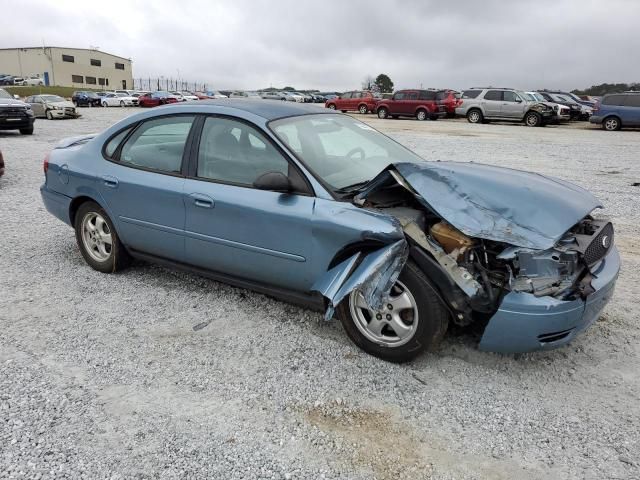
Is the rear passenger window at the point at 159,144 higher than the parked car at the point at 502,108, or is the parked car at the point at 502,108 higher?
the parked car at the point at 502,108

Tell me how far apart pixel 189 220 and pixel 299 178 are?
3.26 feet

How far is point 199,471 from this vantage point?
2365 mm

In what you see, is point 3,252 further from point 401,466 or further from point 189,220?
point 401,466

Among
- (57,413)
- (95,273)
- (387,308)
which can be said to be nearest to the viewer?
(57,413)

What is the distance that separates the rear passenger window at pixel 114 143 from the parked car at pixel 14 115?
14.8 meters

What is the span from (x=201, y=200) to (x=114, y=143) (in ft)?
4.15

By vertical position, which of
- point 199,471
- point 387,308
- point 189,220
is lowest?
point 199,471

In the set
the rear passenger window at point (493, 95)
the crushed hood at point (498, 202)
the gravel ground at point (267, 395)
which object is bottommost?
the gravel ground at point (267, 395)

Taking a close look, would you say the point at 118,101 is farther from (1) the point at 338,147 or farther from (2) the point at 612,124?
(1) the point at 338,147

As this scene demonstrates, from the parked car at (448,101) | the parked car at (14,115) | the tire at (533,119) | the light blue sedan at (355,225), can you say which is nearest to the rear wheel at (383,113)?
the parked car at (448,101)

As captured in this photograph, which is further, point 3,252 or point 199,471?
point 3,252

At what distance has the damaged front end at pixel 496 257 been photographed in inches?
112

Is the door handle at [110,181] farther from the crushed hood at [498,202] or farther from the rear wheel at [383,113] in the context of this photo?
the rear wheel at [383,113]

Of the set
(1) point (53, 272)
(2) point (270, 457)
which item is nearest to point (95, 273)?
(1) point (53, 272)
